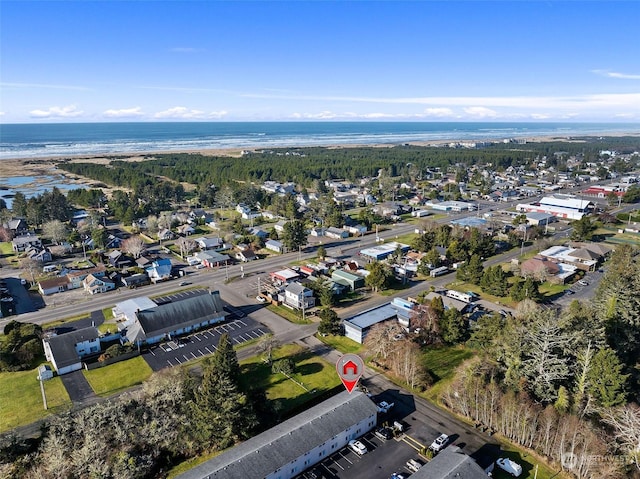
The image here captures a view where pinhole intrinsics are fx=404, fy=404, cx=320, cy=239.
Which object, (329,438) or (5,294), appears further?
(5,294)

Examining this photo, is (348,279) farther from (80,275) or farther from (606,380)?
(80,275)

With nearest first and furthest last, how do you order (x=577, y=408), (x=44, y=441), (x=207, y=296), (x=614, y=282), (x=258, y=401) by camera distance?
(x=44, y=441) → (x=577, y=408) → (x=258, y=401) → (x=614, y=282) → (x=207, y=296)

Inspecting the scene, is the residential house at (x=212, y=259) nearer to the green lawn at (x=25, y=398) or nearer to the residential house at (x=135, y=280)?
the residential house at (x=135, y=280)

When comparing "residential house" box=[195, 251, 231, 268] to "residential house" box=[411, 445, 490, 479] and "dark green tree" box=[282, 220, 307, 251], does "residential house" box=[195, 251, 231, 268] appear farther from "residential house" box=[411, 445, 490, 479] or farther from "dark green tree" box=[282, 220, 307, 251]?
"residential house" box=[411, 445, 490, 479]

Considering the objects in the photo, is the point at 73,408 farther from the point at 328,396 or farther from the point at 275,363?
the point at 328,396

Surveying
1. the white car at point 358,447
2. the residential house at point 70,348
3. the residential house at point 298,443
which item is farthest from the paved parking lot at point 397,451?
the residential house at point 70,348

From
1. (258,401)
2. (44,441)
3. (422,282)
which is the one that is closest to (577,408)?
(258,401)
